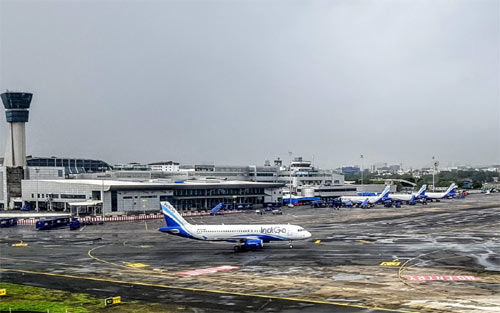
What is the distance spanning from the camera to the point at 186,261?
68.6 m

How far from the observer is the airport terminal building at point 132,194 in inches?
5817

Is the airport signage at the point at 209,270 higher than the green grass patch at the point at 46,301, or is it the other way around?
the green grass patch at the point at 46,301

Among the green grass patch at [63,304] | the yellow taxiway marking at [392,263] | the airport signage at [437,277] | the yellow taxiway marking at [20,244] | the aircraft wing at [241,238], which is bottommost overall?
the airport signage at [437,277]

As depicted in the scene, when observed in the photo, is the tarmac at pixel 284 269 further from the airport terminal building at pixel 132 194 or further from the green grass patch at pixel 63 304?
the airport terminal building at pixel 132 194

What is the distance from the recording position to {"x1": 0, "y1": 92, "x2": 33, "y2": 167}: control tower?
637 feet

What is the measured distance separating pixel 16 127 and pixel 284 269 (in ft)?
546

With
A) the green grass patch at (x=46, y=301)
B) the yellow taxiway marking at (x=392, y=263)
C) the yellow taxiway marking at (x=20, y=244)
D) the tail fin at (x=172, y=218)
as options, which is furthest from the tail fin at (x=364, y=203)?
the green grass patch at (x=46, y=301)

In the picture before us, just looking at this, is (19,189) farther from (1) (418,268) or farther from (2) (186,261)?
(1) (418,268)

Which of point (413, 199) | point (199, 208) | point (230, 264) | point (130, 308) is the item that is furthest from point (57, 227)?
point (413, 199)

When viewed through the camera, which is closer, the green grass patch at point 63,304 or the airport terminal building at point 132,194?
the green grass patch at point 63,304

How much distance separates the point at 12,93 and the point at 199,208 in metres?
90.9

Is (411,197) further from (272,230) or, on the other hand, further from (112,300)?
(112,300)

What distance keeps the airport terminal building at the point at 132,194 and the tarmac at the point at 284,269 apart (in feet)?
137

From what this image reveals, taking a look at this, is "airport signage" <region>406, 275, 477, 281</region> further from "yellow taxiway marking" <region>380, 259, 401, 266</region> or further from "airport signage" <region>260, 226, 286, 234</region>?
"airport signage" <region>260, 226, 286, 234</region>
